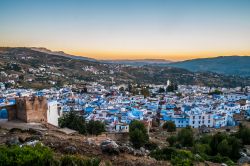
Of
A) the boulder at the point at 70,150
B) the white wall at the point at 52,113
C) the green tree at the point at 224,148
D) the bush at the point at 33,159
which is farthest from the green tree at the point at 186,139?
the bush at the point at 33,159

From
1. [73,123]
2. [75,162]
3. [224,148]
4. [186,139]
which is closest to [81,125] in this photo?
[73,123]

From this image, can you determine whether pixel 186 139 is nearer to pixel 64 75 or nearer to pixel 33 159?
pixel 33 159

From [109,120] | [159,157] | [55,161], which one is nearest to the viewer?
[55,161]

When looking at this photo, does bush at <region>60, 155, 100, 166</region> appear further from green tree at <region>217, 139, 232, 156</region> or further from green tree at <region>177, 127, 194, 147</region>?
green tree at <region>177, 127, 194, 147</region>

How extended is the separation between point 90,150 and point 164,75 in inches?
5590

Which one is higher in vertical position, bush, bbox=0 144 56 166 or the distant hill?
bush, bbox=0 144 56 166

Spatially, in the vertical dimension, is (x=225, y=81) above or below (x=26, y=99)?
below

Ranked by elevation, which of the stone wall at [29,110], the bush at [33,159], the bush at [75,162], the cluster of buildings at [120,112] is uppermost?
the bush at [33,159]

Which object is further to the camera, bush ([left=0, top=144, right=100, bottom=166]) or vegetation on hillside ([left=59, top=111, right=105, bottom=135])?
vegetation on hillside ([left=59, top=111, right=105, bottom=135])

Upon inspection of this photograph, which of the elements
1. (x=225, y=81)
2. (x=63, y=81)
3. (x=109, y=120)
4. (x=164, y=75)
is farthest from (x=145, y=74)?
(x=109, y=120)

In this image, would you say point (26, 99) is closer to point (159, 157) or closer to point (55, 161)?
point (159, 157)

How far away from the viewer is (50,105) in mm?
26594

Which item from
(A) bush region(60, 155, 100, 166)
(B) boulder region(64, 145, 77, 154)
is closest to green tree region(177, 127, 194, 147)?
(B) boulder region(64, 145, 77, 154)

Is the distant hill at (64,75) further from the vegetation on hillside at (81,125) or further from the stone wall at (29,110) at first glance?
the stone wall at (29,110)
